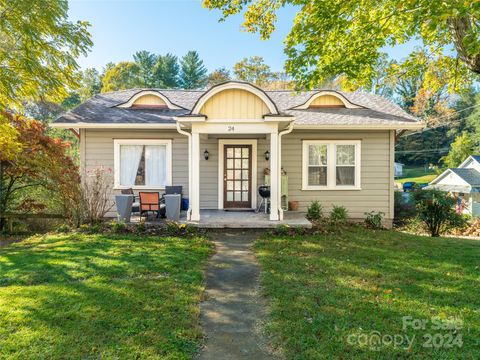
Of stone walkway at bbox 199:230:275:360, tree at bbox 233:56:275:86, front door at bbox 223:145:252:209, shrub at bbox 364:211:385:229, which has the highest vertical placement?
tree at bbox 233:56:275:86

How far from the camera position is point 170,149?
31.8 ft

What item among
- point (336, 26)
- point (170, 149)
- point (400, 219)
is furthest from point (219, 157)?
point (400, 219)

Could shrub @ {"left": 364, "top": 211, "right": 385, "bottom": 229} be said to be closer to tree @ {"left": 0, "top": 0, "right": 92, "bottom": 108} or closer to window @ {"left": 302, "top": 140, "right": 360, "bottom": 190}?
window @ {"left": 302, "top": 140, "right": 360, "bottom": 190}

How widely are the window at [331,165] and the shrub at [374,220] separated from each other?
0.99 m

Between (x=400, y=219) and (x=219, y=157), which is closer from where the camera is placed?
(x=219, y=157)

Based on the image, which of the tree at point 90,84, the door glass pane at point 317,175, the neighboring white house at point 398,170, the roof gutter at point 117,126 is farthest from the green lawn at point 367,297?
the neighboring white house at point 398,170

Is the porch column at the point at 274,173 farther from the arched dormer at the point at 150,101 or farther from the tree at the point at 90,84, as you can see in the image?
the tree at the point at 90,84

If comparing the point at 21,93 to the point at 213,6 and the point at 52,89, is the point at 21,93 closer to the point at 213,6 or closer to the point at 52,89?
the point at 52,89

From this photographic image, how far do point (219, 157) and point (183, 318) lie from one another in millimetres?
6988

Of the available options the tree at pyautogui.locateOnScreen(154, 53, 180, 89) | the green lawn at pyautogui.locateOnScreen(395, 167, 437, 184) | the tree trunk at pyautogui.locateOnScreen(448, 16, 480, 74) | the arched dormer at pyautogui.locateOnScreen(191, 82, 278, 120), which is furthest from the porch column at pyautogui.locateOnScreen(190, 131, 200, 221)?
the green lawn at pyautogui.locateOnScreen(395, 167, 437, 184)

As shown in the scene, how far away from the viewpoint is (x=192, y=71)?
3653 cm

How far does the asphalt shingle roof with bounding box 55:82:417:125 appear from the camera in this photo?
9328 mm

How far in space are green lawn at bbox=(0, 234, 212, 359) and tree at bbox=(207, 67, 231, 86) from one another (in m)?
30.2

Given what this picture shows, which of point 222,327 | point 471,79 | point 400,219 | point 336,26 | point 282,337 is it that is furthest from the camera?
point 400,219
